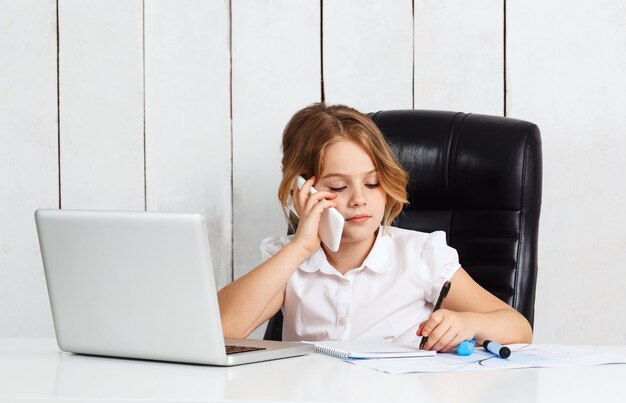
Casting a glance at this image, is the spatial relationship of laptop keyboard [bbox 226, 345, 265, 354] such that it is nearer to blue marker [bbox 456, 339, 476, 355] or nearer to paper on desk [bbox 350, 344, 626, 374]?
paper on desk [bbox 350, 344, 626, 374]

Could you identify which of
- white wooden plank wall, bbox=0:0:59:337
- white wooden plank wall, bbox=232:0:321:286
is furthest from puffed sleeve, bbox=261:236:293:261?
white wooden plank wall, bbox=0:0:59:337

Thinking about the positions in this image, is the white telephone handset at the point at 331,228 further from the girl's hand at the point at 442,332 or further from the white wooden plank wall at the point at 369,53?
the white wooden plank wall at the point at 369,53

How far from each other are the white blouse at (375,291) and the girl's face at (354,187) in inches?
3.9

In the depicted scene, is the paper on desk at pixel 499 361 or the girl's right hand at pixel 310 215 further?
the girl's right hand at pixel 310 215

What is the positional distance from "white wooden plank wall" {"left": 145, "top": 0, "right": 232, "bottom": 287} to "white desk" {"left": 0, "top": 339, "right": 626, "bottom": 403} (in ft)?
3.97

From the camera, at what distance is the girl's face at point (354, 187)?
1.74 metres

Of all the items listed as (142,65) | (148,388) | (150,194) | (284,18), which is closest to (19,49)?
(142,65)

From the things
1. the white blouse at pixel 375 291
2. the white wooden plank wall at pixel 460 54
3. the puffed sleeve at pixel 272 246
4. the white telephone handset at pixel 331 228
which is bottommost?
the white blouse at pixel 375 291

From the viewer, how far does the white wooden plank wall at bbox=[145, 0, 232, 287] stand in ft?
8.01

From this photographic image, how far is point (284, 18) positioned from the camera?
7.96ft

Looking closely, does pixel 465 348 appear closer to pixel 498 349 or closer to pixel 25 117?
pixel 498 349

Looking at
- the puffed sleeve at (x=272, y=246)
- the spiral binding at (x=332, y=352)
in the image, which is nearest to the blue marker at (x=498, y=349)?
the spiral binding at (x=332, y=352)

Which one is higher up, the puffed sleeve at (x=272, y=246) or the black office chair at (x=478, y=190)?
the black office chair at (x=478, y=190)

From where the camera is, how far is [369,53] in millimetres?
2408
